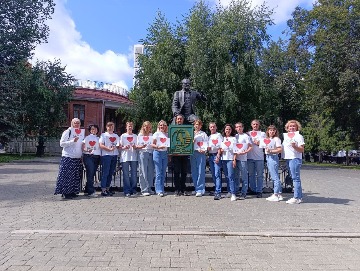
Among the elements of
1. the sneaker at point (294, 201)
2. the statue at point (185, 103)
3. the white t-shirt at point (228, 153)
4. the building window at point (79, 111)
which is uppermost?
the building window at point (79, 111)

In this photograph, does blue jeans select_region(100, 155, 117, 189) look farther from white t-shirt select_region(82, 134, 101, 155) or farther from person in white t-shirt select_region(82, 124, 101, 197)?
white t-shirt select_region(82, 134, 101, 155)

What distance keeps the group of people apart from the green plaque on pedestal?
184mm

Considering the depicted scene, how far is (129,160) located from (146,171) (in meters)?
0.53

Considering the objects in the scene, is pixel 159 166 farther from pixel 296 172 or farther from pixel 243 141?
pixel 296 172

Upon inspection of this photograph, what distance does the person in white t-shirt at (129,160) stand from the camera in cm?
1023

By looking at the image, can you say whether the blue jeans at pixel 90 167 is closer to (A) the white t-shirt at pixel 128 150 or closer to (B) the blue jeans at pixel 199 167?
(A) the white t-shirt at pixel 128 150

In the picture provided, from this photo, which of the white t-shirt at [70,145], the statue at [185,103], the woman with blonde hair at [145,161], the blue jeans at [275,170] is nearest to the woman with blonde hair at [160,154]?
the woman with blonde hair at [145,161]

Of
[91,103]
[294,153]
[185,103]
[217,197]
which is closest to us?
[294,153]

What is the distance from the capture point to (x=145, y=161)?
10344 mm

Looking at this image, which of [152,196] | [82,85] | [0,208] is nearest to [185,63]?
[152,196]

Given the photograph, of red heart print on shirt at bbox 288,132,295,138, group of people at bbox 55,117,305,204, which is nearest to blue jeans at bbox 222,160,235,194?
group of people at bbox 55,117,305,204

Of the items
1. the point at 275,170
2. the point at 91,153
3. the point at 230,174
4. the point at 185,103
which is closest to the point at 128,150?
the point at 91,153

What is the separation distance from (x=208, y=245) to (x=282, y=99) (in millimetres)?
29868

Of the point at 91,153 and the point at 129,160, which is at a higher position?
the point at 91,153
